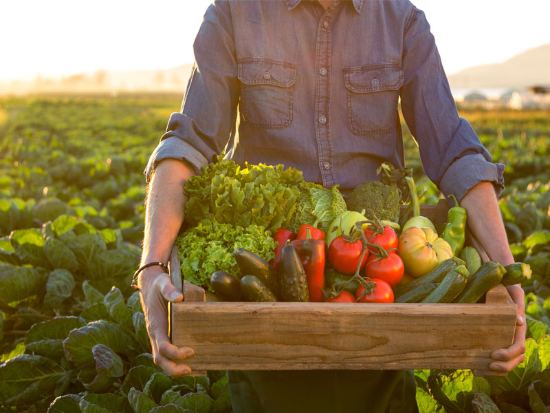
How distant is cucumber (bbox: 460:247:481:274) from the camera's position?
280 cm

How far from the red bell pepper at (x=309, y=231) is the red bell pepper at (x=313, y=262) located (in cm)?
16

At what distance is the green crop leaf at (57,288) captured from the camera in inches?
205

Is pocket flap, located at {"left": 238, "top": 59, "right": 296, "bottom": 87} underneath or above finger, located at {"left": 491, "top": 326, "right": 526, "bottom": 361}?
above

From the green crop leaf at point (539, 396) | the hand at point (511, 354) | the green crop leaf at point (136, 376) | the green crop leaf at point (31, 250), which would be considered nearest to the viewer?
the hand at point (511, 354)

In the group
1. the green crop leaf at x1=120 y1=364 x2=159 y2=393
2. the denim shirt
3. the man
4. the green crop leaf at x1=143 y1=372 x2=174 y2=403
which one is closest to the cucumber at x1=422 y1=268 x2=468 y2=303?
the man

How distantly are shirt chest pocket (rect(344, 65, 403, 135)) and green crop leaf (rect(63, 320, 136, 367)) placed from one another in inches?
70.5

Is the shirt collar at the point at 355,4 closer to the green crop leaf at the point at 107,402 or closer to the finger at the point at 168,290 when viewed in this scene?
the finger at the point at 168,290

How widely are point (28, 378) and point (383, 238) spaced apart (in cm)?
256

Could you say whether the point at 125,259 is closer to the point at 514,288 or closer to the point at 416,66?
the point at 416,66

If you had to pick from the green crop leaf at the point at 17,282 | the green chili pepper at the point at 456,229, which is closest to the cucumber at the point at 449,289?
the green chili pepper at the point at 456,229

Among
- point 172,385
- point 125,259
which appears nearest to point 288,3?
point 172,385

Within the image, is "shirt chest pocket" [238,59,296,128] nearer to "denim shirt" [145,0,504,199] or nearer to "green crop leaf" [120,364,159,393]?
"denim shirt" [145,0,504,199]

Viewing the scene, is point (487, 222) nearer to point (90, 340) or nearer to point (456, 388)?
point (456, 388)

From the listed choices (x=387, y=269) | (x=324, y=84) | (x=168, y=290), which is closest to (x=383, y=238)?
(x=387, y=269)
